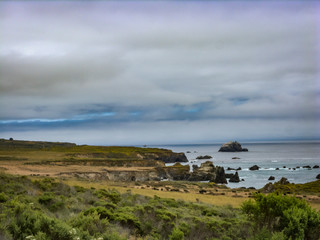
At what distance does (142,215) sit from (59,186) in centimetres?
881

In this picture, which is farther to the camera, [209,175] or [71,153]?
[71,153]

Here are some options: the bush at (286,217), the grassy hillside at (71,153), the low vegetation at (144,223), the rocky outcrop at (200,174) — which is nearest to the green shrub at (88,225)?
the low vegetation at (144,223)

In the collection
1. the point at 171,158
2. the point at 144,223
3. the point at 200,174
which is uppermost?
the point at 144,223

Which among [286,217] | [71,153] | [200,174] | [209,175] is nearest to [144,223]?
[286,217]

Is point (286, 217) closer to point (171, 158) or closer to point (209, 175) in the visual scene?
point (209, 175)

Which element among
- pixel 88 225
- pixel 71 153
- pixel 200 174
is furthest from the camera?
pixel 71 153

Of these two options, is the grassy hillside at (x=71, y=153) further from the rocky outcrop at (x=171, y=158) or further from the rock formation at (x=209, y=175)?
the rock formation at (x=209, y=175)

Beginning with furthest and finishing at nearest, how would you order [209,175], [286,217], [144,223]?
1. [209,175]
2. [144,223]
3. [286,217]

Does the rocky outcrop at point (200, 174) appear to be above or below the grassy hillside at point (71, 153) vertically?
below

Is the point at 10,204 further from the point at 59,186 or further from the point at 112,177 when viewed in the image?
the point at 112,177

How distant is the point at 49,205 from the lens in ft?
39.2

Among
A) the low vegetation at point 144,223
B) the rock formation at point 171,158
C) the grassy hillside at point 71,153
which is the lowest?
the rock formation at point 171,158

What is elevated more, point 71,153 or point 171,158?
point 71,153

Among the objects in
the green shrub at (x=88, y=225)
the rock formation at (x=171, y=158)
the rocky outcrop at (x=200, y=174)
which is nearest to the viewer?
the green shrub at (x=88, y=225)
